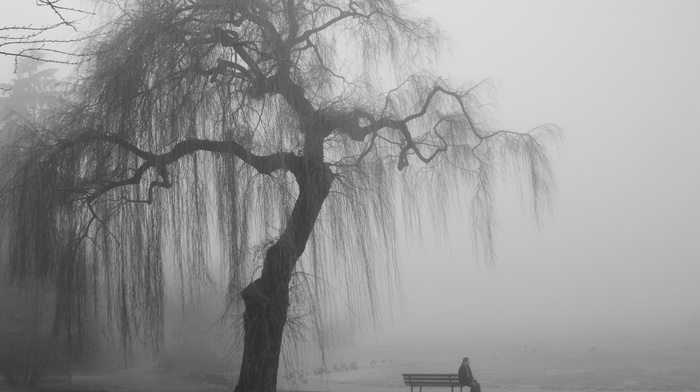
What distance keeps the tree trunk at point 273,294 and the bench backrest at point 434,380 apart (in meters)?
5.12

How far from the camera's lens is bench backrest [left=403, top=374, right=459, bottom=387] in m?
13.1

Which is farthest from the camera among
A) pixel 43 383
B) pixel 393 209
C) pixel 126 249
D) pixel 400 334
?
pixel 400 334

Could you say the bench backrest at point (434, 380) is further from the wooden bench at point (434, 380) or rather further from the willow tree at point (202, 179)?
the willow tree at point (202, 179)

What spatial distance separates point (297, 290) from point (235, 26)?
4.23 meters

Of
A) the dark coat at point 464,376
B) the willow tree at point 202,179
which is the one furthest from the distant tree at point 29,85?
the dark coat at point 464,376

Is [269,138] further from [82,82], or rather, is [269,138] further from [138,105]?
[82,82]

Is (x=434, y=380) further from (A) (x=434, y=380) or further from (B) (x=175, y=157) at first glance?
(B) (x=175, y=157)

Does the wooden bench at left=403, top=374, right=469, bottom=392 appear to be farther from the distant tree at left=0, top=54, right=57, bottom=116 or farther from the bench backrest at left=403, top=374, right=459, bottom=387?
the distant tree at left=0, top=54, right=57, bottom=116

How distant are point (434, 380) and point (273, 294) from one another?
5.91 m

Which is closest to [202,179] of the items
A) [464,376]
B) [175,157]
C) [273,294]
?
[175,157]

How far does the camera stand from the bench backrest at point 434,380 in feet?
43.0

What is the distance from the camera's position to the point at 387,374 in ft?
77.0

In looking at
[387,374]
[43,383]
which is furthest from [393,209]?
[387,374]

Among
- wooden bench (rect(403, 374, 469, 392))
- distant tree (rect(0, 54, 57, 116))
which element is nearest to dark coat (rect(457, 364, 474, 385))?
wooden bench (rect(403, 374, 469, 392))
